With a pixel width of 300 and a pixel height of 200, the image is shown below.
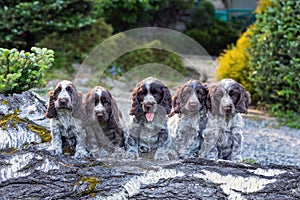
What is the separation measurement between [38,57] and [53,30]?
6419mm

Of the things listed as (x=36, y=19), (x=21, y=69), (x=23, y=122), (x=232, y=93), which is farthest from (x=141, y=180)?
(x=36, y=19)

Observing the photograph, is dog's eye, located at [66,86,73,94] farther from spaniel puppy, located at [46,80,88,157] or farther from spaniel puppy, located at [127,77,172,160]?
spaniel puppy, located at [127,77,172,160]

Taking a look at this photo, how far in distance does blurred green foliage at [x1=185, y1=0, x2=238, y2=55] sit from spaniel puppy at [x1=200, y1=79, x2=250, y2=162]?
1235 centimetres

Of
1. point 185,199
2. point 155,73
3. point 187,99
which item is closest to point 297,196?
point 185,199

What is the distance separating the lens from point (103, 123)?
3.51 meters

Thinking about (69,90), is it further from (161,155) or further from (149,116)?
(161,155)

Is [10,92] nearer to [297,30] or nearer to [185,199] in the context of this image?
[185,199]

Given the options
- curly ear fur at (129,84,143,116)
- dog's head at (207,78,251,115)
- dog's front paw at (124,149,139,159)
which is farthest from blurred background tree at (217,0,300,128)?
curly ear fur at (129,84,143,116)

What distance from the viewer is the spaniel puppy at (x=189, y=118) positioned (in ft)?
11.3

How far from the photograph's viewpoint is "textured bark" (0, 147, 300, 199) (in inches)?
129

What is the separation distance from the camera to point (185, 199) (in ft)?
10.7

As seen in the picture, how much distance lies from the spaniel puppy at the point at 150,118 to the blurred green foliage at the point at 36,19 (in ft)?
23.4

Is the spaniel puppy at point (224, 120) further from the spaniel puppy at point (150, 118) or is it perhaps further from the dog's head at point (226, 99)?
the spaniel puppy at point (150, 118)

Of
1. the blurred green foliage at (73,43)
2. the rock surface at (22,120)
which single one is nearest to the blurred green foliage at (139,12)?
the blurred green foliage at (73,43)
